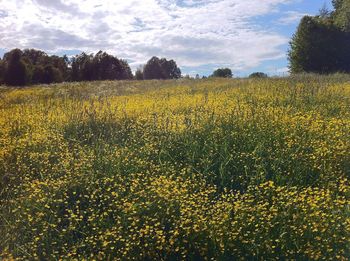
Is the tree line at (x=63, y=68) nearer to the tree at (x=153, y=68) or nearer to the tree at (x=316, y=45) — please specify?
the tree at (x=153, y=68)

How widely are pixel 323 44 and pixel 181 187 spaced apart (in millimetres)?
28710

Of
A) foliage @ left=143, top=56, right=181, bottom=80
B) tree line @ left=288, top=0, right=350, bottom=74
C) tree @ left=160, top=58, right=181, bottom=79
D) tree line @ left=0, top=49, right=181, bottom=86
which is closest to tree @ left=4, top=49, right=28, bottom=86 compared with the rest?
tree line @ left=0, top=49, right=181, bottom=86

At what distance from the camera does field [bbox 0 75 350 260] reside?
3.90 metres

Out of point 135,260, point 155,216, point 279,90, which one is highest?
point 279,90

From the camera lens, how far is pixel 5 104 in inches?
507

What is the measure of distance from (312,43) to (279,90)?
68.7 ft

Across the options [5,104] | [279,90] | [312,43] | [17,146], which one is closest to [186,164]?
[17,146]

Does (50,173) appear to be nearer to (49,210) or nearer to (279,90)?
(49,210)

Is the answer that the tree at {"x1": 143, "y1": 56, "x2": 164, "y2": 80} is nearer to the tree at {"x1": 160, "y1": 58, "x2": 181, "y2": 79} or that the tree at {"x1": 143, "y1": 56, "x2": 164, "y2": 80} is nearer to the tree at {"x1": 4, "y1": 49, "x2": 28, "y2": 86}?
the tree at {"x1": 160, "y1": 58, "x2": 181, "y2": 79}

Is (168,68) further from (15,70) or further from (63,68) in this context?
(15,70)

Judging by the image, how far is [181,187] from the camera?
4.80m

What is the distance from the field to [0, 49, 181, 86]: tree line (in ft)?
95.9

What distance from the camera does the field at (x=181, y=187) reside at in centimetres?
390

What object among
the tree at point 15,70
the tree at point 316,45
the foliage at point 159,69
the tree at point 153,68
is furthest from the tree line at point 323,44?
the tree at point 153,68
